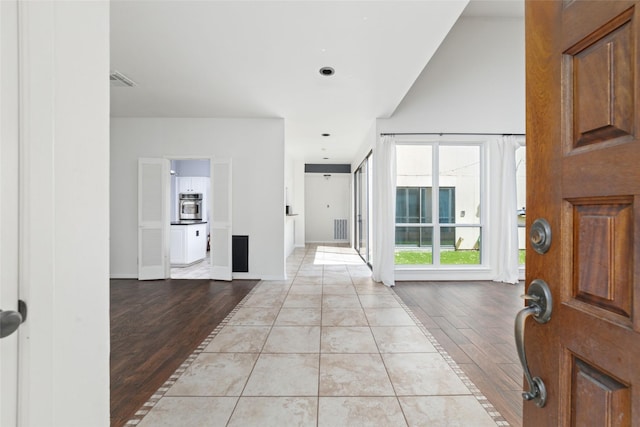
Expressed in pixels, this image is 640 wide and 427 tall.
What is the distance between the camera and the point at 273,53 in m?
3.05

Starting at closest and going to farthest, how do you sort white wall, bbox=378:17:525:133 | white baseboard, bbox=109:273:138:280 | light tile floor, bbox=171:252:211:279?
white wall, bbox=378:17:525:133 → white baseboard, bbox=109:273:138:280 → light tile floor, bbox=171:252:211:279

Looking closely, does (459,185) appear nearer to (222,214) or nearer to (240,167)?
(240,167)

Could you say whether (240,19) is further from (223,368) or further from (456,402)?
(456,402)

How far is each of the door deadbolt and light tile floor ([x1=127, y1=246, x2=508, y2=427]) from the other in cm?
148

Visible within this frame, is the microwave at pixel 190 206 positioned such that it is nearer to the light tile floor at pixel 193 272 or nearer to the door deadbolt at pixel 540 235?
the light tile floor at pixel 193 272

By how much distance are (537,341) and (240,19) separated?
2.90 metres

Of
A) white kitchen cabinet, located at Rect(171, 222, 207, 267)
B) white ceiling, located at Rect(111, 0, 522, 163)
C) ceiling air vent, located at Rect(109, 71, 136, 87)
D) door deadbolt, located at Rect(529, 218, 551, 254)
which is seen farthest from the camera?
white kitchen cabinet, located at Rect(171, 222, 207, 267)

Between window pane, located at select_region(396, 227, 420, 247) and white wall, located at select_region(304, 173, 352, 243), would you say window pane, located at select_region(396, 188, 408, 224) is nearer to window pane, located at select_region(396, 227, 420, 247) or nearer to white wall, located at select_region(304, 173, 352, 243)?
window pane, located at select_region(396, 227, 420, 247)

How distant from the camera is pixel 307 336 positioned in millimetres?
2865

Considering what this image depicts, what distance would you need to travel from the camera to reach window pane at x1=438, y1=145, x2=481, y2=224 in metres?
5.29

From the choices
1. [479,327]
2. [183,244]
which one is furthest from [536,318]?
[183,244]

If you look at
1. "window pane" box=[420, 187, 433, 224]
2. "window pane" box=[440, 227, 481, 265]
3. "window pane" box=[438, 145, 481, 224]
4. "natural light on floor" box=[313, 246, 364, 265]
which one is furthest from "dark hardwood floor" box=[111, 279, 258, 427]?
"window pane" box=[438, 145, 481, 224]
